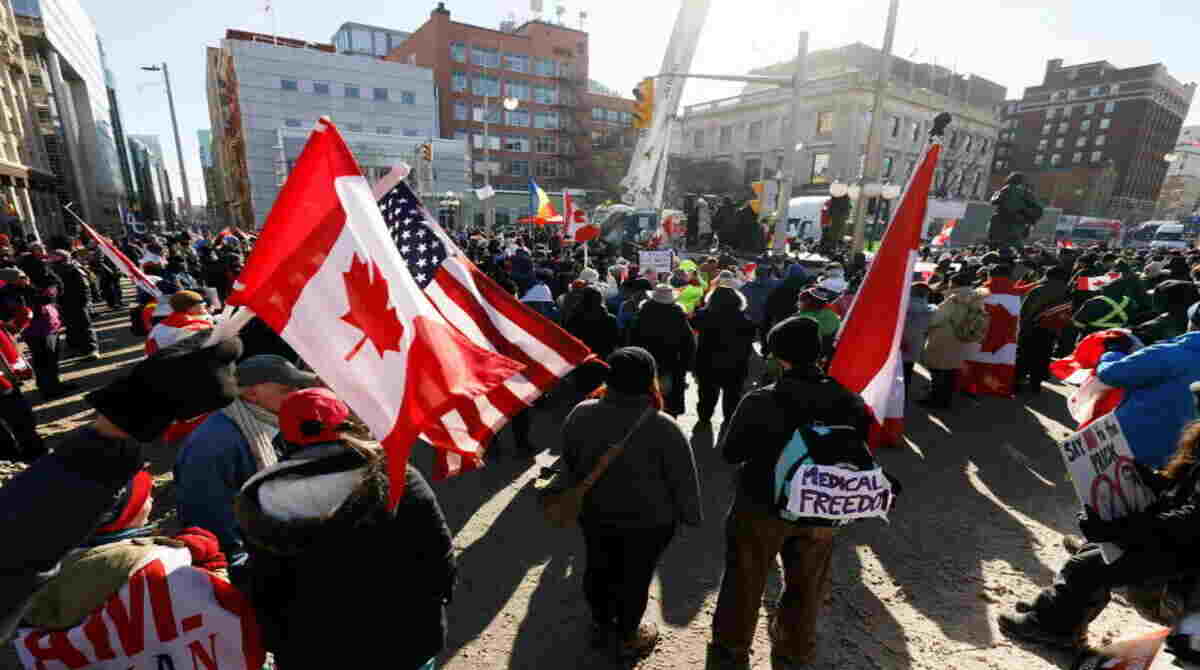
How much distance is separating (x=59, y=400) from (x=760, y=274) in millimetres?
9921

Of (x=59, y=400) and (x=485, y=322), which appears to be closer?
(x=485, y=322)

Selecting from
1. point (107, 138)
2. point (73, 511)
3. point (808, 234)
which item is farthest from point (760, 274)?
point (107, 138)

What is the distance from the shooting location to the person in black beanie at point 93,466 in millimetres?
1345

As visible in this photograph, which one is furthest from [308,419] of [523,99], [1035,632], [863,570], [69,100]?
[69,100]

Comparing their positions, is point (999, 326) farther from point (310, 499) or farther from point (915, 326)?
point (310, 499)

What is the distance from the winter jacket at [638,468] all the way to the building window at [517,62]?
5975 centimetres

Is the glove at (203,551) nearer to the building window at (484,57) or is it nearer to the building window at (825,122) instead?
the building window at (825,122)

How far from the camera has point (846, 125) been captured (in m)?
48.6

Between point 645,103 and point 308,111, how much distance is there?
118 ft

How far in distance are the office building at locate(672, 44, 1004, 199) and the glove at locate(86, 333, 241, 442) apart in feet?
168

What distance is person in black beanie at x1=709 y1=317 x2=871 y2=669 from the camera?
8.66 feet

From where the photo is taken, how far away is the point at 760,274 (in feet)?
26.6

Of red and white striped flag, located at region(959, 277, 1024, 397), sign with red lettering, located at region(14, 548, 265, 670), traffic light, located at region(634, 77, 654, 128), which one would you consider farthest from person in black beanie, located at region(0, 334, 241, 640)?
traffic light, located at region(634, 77, 654, 128)

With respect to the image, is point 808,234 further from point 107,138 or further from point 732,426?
point 107,138
